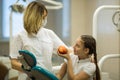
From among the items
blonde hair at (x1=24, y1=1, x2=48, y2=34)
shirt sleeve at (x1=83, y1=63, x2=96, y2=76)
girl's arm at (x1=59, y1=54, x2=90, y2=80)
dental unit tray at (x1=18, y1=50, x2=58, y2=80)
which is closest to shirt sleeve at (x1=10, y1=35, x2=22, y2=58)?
blonde hair at (x1=24, y1=1, x2=48, y2=34)

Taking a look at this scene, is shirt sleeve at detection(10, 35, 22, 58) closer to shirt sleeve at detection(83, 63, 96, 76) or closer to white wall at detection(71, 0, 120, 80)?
shirt sleeve at detection(83, 63, 96, 76)

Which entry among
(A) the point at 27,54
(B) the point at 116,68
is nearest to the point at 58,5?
(B) the point at 116,68

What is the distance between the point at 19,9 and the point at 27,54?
5.62 ft

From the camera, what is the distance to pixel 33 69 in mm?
714

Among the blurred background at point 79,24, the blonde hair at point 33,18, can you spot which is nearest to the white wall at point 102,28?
the blurred background at point 79,24

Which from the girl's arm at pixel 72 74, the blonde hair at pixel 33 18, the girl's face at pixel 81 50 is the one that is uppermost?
the blonde hair at pixel 33 18

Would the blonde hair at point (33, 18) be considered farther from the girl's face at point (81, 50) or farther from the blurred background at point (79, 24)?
the blurred background at point (79, 24)

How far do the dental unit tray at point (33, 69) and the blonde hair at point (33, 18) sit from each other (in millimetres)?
827

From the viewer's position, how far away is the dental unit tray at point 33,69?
68 centimetres

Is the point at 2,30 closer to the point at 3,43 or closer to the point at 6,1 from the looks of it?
the point at 3,43

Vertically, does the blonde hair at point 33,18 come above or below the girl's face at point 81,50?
above

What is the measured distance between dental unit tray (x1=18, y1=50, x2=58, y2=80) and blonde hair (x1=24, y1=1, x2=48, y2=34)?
0.83m

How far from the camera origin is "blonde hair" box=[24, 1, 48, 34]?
5.31ft

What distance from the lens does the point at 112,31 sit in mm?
3402
